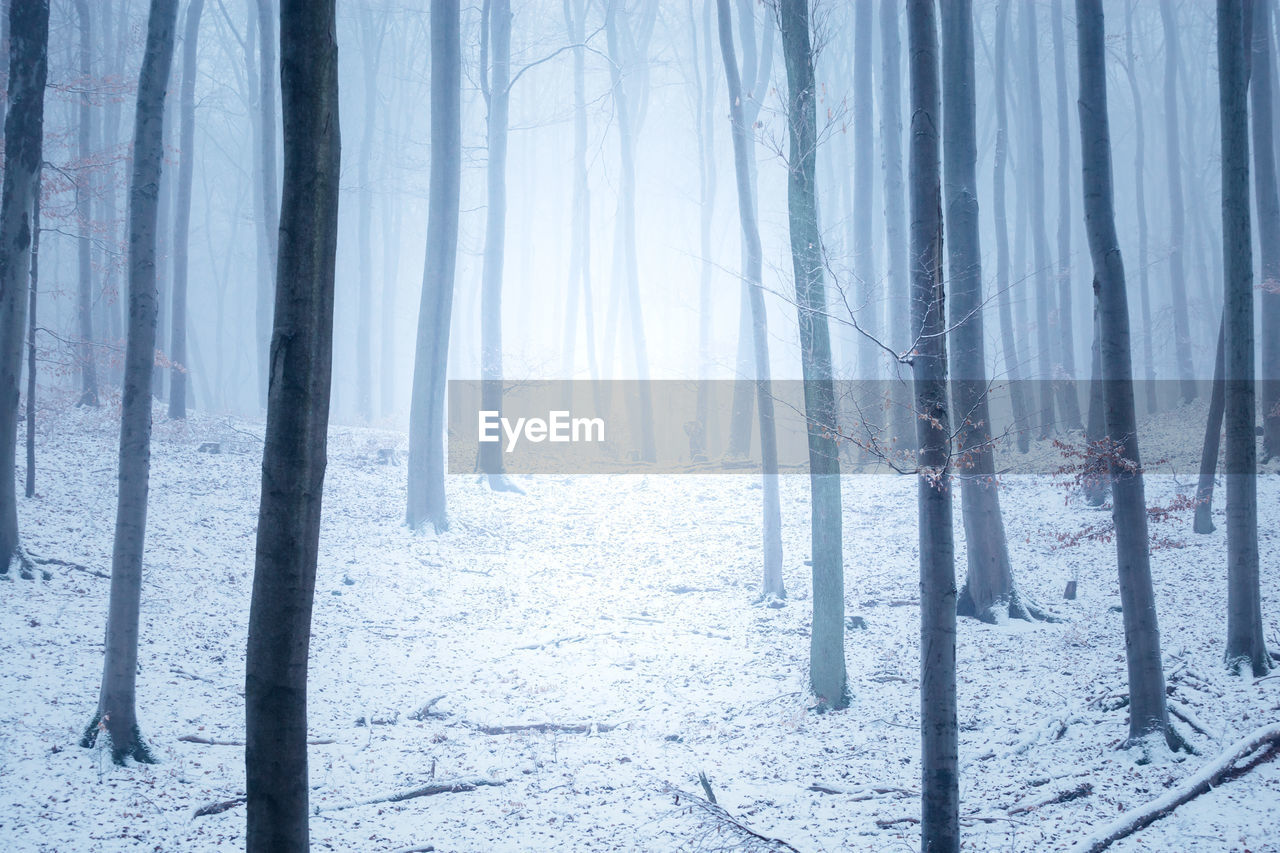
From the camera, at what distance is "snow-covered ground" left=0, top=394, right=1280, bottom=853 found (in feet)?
20.7

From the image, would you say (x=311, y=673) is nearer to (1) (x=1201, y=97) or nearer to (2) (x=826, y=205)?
(2) (x=826, y=205)

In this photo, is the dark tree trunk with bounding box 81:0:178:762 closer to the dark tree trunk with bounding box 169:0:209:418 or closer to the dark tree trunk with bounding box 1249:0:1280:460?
the dark tree trunk with bounding box 169:0:209:418

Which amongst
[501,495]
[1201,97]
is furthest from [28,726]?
[1201,97]

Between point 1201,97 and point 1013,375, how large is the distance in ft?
86.1

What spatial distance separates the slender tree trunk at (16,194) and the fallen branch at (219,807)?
558 cm

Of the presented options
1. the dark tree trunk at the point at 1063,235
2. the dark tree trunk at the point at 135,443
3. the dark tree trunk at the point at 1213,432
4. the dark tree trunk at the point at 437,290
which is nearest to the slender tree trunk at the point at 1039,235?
the dark tree trunk at the point at 1063,235

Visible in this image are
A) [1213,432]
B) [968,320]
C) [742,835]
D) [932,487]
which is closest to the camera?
[932,487]

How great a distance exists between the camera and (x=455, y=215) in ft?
56.9

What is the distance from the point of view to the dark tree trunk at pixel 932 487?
521 cm

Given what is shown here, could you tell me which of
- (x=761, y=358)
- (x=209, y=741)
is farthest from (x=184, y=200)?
(x=209, y=741)

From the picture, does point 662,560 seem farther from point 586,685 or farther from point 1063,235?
point 1063,235

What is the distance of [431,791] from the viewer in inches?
278

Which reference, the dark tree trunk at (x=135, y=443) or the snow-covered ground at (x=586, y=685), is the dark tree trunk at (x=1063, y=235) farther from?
the dark tree trunk at (x=135, y=443)

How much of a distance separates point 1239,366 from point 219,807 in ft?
35.1
